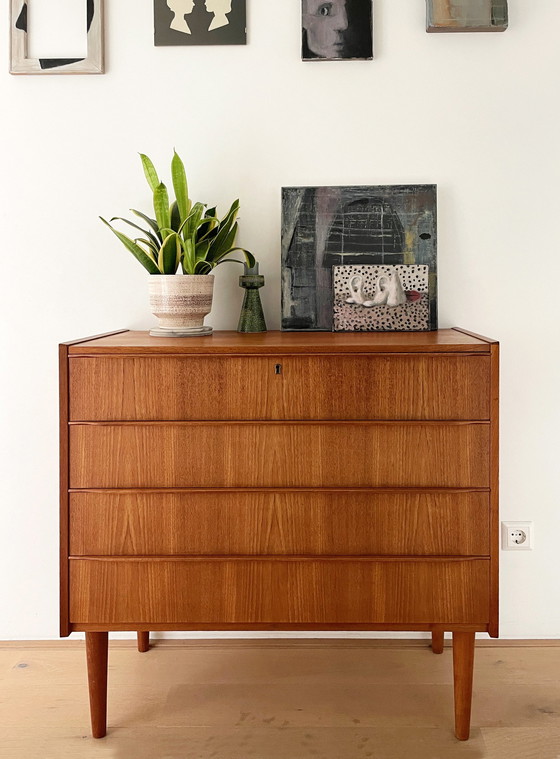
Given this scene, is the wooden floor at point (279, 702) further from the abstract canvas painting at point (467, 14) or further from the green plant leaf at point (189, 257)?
the abstract canvas painting at point (467, 14)

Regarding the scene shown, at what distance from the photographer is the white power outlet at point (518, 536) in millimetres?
2227

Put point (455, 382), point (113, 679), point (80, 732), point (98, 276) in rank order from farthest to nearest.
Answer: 1. point (98, 276)
2. point (113, 679)
3. point (80, 732)
4. point (455, 382)

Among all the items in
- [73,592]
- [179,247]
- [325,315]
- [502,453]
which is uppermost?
[179,247]

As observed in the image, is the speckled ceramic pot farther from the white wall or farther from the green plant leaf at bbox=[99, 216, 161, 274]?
the white wall

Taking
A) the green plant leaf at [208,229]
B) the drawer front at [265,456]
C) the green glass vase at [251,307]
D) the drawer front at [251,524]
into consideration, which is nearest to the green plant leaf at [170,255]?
the green plant leaf at [208,229]

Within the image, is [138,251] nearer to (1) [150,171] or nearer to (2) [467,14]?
(1) [150,171]

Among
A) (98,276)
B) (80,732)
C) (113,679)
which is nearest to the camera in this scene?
(80,732)

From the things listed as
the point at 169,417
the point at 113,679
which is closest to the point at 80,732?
the point at 113,679

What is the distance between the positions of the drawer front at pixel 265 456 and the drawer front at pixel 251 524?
0.03 meters

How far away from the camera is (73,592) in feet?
5.58

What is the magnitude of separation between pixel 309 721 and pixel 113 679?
0.60 meters

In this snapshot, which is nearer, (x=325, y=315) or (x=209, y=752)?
(x=209, y=752)

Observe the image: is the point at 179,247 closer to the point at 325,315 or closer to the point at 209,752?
the point at 325,315

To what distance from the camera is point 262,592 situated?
170 centimetres
